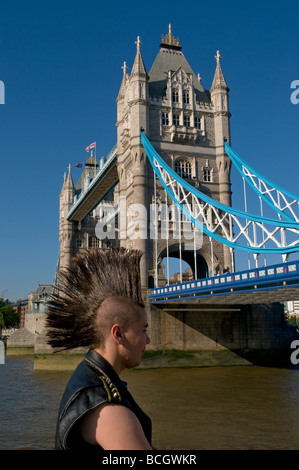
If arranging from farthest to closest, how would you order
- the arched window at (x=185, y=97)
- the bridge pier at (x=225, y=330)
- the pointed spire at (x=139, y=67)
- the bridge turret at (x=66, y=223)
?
1. the bridge turret at (x=66, y=223)
2. the arched window at (x=185, y=97)
3. the pointed spire at (x=139, y=67)
4. the bridge pier at (x=225, y=330)

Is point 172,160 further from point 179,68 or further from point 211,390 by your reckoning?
point 211,390

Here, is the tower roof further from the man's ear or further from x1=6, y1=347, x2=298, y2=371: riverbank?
the man's ear

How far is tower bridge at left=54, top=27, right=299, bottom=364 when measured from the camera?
25.7 meters

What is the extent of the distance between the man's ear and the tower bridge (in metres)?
20.6

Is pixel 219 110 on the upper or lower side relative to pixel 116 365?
upper

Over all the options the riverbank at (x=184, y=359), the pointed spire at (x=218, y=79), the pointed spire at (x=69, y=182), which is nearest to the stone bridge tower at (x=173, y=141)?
the pointed spire at (x=218, y=79)

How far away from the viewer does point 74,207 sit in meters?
46.4

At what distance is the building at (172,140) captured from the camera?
29453mm

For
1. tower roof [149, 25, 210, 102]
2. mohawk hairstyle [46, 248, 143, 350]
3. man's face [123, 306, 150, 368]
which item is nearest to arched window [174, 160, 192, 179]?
tower roof [149, 25, 210, 102]

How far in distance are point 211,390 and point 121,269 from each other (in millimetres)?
15902

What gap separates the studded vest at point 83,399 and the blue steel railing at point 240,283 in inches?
594

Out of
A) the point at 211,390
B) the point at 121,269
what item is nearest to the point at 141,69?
the point at 211,390

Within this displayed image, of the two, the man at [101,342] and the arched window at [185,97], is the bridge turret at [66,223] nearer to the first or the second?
the arched window at [185,97]

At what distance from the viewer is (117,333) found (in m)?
1.60
